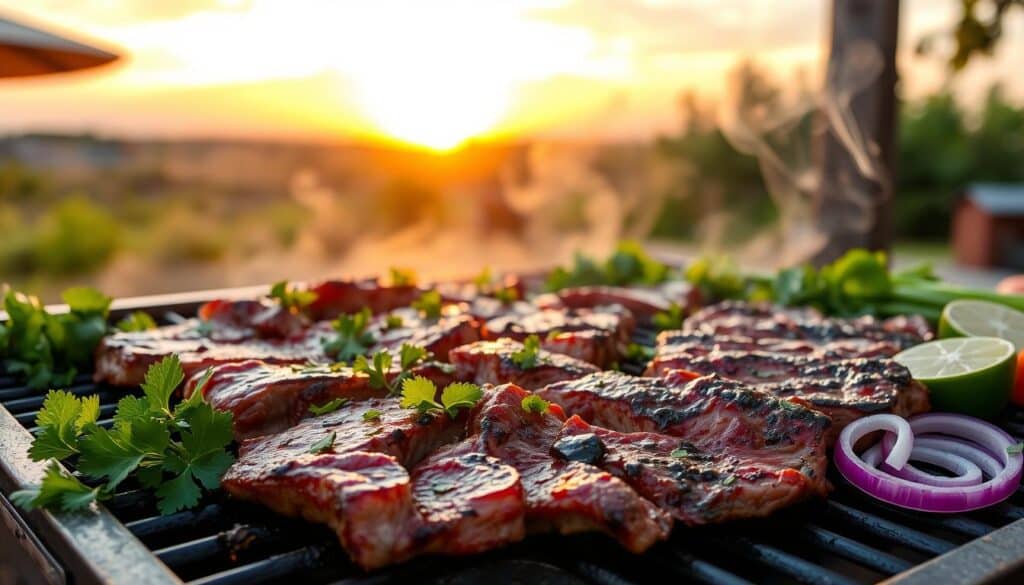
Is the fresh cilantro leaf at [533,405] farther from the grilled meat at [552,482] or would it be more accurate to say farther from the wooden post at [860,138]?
the wooden post at [860,138]

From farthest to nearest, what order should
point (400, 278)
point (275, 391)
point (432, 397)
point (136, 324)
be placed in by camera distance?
point (400, 278) < point (136, 324) < point (275, 391) < point (432, 397)

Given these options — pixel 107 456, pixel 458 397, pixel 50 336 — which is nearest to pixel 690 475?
pixel 458 397

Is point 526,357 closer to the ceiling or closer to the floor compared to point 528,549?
closer to the ceiling

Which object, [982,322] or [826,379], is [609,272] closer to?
[982,322]

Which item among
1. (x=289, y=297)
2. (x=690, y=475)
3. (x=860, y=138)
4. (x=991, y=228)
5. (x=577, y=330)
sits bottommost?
(x=991, y=228)

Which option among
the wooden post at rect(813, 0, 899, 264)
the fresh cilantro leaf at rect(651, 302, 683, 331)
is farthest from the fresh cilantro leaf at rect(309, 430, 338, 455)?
the wooden post at rect(813, 0, 899, 264)

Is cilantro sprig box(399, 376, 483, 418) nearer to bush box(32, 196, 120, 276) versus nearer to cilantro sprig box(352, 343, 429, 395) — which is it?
cilantro sprig box(352, 343, 429, 395)
